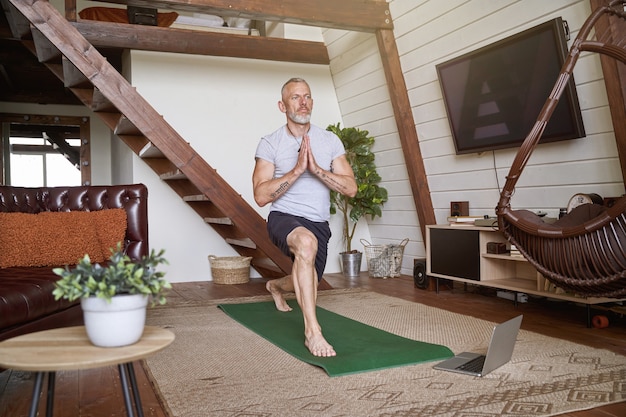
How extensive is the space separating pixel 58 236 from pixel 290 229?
4.62 feet

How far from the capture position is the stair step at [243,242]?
4762 millimetres

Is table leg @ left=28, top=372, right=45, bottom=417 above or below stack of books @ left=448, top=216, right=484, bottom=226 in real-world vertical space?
below

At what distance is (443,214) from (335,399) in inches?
118

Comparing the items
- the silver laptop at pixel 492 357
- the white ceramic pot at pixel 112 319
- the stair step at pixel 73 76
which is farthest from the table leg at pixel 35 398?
the stair step at pixel 73 76

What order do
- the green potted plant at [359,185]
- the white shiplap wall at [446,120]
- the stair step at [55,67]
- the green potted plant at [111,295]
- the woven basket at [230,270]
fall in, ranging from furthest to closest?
the green potted plant at [359,185] < the woven basket at [230,270] < the stair step at [55,67] < the white shiplap wall at [446,120] < the green potted plant at [111,295]

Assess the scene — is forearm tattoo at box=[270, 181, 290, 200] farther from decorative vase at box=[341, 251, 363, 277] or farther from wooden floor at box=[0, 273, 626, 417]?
decorative vase at box=[341, 251, 363, 277]

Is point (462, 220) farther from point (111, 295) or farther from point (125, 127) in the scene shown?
point (111, 295)

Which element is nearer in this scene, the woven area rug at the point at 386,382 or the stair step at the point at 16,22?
the woven area rug at the point at 386,382

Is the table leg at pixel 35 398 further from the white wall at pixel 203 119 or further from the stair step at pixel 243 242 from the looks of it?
the white wall at pixel 203 119

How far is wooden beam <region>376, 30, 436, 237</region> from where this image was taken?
4.65 m

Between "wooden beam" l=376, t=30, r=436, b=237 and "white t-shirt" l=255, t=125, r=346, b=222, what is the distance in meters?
1.80

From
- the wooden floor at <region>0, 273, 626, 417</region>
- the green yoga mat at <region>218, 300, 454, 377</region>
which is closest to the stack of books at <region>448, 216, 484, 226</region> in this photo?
the wooden floor at <region>0, 273, 626, 417</region>

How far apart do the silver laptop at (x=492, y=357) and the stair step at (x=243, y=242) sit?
8.11ft

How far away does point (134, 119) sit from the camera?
4.04 m
